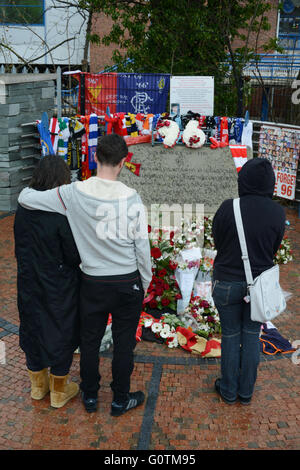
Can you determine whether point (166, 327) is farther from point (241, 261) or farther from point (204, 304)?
point (241, 261)

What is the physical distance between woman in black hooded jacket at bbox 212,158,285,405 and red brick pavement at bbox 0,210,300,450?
244 millimetres

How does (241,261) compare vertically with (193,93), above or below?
below

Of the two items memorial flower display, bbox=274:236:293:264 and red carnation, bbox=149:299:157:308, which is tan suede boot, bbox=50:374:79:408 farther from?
memorial flower display, bbox=274:236:293:264

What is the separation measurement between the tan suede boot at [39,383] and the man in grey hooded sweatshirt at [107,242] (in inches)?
19.9

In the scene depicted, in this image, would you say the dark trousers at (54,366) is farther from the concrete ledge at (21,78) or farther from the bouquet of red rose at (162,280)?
the concrete ledge at (21,78)

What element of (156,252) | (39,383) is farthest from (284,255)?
(39,383)

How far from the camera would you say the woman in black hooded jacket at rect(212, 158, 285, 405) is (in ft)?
10.7

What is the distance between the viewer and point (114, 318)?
3.26m

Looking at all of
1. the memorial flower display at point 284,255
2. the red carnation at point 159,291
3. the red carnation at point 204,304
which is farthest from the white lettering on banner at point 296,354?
the memorial flower display at point 284,255

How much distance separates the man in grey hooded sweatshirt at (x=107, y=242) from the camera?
9.93 ft

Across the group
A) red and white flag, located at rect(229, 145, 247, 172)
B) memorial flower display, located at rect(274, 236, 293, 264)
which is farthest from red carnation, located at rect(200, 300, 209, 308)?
red and white flag, located at rect(229, 145, 247, 172)

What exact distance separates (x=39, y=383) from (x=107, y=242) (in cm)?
131

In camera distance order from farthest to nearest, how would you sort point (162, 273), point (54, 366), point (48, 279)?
1. point (162, 273)
2. point (54, 366)
3. point (48, 279)
